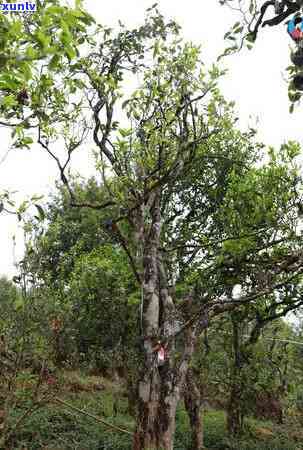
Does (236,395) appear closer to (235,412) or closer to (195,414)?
(235,412)

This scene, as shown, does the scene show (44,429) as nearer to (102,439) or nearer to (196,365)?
(102,439)

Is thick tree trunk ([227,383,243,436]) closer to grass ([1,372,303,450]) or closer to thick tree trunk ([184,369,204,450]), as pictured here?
grass ([1,372,303,450])

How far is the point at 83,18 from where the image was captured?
2.23m

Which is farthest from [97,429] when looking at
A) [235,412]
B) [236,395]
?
[235,412]

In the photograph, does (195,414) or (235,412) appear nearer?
(195,414)

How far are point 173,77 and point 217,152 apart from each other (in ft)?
14.7

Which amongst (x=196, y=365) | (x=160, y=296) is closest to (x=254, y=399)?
(x=196, y=365)

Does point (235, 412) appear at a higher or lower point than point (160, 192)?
lower

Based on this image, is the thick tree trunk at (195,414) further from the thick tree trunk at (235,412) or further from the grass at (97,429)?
the thick tree trunk at (235,412)

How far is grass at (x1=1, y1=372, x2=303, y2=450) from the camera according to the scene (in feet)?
31.0

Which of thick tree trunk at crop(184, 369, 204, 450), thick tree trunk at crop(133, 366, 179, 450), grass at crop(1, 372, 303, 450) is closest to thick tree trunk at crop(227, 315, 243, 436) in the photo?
grass at crop(1, 372, 303, 450)

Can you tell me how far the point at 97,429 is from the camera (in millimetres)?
10297

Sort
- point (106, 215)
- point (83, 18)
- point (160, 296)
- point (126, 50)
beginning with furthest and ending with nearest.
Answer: point (106, 215), point (126, 50), point (160, 296), point (83, 18)

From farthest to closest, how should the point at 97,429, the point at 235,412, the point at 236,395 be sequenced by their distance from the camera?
the point at 235,412 → the point at 236,395 → the point at 97,429
